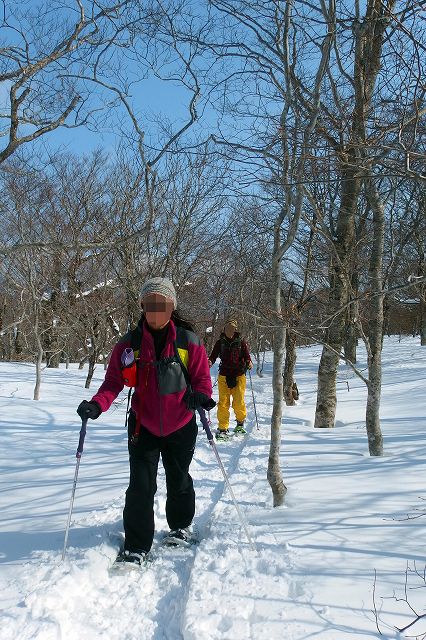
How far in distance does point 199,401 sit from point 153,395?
0.33 meters

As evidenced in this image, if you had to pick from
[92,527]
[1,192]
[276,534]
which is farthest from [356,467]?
[1,192]

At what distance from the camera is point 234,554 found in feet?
10.8

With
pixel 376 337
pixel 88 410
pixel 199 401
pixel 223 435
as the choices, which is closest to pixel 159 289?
pixel 199 401

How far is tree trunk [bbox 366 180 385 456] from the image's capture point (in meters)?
5.33

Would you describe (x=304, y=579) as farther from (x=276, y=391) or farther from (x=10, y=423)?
(x=10, y=423)

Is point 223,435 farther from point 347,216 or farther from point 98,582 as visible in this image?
point 98,582

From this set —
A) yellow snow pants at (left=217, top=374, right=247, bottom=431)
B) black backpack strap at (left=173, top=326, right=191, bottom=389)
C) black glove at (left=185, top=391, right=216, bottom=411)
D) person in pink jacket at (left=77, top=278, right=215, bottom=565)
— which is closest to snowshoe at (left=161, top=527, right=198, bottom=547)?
person in pink jacket at (left=77, top=278, right=215, bottom=565)

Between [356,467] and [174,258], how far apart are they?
656cm

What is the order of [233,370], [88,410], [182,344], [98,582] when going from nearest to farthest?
1. [98,582]
2. [88,410]
3. [182,344]
4. [233,370]

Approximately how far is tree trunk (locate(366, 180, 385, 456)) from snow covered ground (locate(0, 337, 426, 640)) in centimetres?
25

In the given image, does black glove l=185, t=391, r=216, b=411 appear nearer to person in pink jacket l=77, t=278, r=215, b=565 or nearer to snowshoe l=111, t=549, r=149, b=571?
person in pink jacket l=77, t=278, r=215, b=565

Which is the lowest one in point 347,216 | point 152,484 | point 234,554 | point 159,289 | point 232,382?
point 234,554

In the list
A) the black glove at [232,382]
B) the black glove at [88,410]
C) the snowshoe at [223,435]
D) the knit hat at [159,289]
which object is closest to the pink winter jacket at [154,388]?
the black glove at [88,410]

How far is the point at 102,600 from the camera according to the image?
2.82 m
